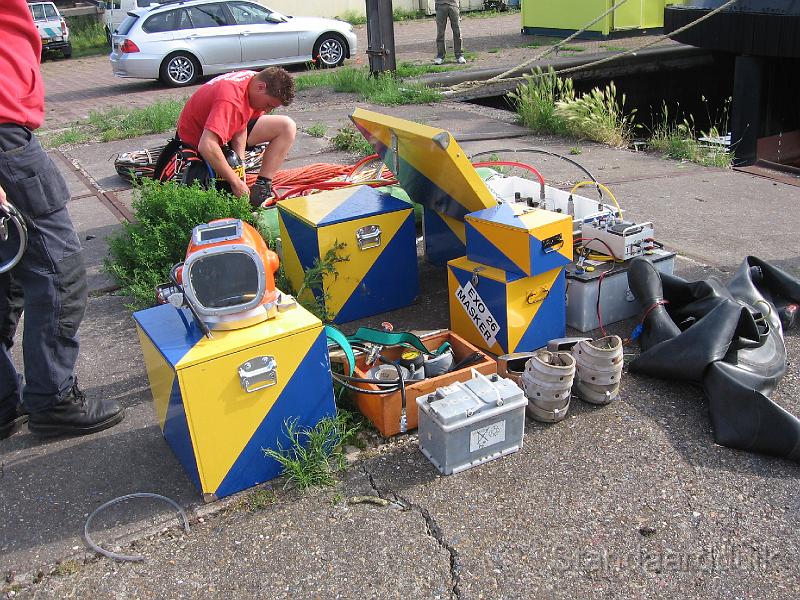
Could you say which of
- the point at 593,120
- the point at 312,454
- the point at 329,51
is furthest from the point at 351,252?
the point at 329,51

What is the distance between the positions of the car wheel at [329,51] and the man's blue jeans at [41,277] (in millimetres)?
13389

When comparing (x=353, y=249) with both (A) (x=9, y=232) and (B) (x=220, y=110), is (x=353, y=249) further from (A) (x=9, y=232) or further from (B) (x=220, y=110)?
(A) (x=9, y=232)

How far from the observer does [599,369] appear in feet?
11.7

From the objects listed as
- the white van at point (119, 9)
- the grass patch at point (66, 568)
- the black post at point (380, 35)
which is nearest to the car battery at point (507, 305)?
the grass patch at point (66, 568)

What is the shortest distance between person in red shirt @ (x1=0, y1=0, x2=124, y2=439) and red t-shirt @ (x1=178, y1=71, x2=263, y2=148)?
2.06 meters

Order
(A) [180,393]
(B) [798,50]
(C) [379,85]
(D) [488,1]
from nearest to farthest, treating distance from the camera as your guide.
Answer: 1. (A) [180,393]
2. (B) [798,50]
3. (C) [379,85]
4. (D) [488,1]

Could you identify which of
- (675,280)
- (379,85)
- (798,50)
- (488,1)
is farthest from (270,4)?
(675,280)

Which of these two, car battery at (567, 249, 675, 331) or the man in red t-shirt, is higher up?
the man in red t-shirt

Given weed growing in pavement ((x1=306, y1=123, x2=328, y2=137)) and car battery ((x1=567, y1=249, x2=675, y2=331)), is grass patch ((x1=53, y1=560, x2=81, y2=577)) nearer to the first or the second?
→ car battery ((x1=567, y1=249, x2=675, y2=331))

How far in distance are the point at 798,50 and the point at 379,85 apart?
19.0 ft

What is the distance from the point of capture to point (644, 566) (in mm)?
2693

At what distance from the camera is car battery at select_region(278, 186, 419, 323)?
4441 mm

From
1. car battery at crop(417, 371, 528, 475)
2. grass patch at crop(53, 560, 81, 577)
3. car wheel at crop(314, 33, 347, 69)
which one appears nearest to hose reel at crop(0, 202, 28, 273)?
grass patch at crop(53, 560, 81, 577)

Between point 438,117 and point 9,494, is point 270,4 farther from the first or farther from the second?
point 9,494
